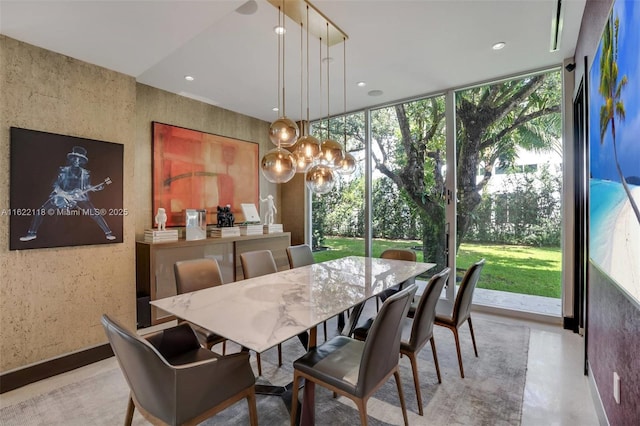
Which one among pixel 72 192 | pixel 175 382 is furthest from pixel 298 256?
pixel 175 382

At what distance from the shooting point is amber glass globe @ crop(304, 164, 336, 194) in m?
2.68

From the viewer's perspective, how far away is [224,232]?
14.6 feet

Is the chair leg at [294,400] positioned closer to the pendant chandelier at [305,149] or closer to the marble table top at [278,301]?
the marble table top at [278,301]

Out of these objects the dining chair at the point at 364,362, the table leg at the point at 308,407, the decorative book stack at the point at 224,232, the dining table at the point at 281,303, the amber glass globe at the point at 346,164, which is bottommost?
the table leg at the point at 308,407

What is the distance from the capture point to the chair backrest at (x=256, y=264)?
3.08 m

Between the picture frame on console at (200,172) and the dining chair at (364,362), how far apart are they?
3153mm

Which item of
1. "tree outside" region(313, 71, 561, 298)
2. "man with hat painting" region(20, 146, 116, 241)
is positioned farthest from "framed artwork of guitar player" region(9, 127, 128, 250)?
"tree outside" region(313, 71, 561, 298)

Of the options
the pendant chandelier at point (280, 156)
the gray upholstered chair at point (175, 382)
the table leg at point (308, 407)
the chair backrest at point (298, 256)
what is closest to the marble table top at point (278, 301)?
the gray upholstered chair at point (175, 382)

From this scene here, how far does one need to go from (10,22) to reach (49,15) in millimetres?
330

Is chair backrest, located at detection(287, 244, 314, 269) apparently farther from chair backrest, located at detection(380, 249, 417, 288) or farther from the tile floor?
the tile floor

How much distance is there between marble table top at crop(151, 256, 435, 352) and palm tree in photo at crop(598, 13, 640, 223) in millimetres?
1494

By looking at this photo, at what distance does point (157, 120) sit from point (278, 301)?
3.27 meters

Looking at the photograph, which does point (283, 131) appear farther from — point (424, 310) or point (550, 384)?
point (550, 384)

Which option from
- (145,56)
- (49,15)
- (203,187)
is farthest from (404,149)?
(49,15)
